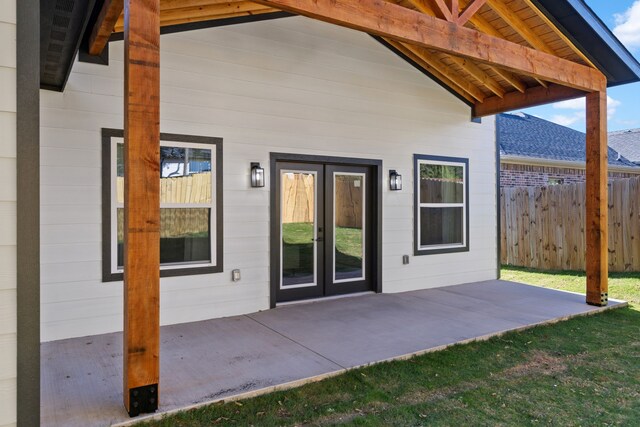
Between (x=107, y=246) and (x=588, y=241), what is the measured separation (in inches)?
241

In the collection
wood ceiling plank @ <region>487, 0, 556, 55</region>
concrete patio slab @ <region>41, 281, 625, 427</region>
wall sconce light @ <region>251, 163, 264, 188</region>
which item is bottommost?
concrete patio slab @ <region>41, 281, 625, 427</region>

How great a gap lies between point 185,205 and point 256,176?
95 centimetres

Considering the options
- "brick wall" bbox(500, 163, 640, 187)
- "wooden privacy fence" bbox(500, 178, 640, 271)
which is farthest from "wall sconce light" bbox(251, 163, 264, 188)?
"brick wall" bbox(500, 163, 640, 187)

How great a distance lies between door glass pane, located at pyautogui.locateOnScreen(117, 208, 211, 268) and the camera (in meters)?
5.13

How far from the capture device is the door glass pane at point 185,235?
5133mm

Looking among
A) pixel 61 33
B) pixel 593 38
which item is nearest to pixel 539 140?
pixel 593 38

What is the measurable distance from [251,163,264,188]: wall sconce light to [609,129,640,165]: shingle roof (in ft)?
55.7

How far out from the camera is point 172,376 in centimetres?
355

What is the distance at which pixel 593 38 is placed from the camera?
5.42 metres

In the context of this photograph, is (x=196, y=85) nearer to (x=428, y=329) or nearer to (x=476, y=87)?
(x=428, y=329)

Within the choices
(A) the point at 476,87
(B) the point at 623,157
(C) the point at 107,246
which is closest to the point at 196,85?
(C) the point at 107,246

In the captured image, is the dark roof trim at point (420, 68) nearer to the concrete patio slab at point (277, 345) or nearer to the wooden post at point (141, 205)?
the concrete patio slab at point (277, 345)

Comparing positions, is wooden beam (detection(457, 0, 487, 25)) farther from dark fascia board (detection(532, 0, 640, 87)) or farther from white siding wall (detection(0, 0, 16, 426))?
white siding wall (detection(0, 0, 16, 426))

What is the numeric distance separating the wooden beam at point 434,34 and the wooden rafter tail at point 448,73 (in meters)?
1.88
